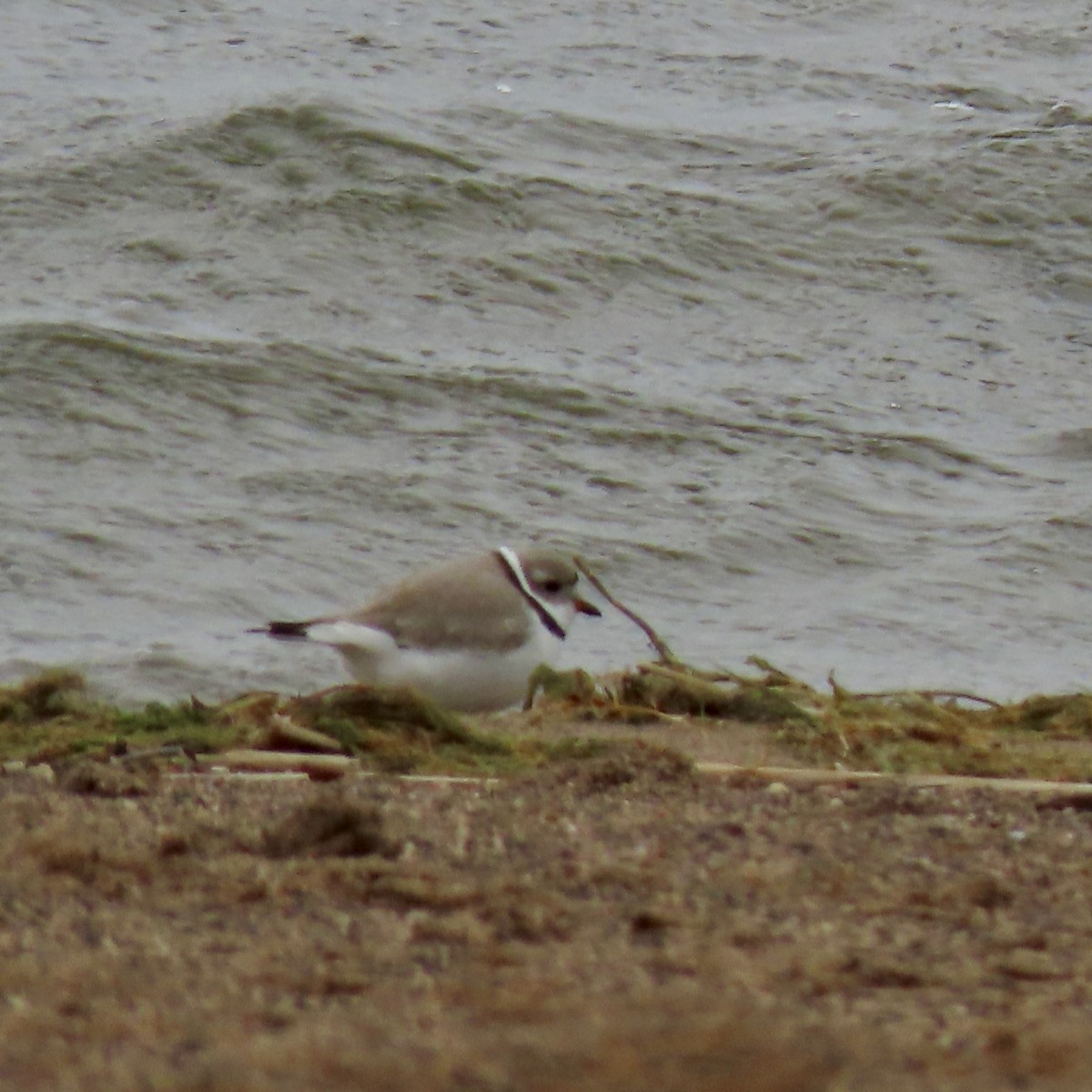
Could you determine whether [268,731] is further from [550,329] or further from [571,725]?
[550,329]

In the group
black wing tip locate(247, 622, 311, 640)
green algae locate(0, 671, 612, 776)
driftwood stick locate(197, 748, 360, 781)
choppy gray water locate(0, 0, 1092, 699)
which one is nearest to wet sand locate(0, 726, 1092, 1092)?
driftwood stick locate(197, 748, 360, 781)

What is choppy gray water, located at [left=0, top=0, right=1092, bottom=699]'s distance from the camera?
796cm


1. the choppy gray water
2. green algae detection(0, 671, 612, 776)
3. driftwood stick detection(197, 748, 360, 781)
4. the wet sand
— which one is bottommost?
the choppy gray water

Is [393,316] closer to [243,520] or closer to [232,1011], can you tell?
[243,520]

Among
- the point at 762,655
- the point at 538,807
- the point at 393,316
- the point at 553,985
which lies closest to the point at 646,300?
the point at 393,316

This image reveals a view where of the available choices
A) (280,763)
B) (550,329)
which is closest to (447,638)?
(280,763)

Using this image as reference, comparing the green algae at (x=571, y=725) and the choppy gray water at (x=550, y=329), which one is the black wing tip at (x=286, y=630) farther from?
the choppy gray water at (x=550, y=329)

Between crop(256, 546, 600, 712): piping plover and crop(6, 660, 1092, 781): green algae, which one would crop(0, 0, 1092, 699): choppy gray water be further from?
crop(6, 660, 1092, 781): green algae

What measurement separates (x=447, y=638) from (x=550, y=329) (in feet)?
15.7

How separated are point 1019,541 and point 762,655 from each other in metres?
1.80

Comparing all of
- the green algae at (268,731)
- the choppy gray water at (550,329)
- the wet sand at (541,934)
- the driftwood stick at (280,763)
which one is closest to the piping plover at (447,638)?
the green algae at (268,731)

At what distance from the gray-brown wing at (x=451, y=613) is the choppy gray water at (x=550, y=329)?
1048 millimetres

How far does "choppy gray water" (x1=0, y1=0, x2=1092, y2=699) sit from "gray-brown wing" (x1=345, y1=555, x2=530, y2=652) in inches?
41.3

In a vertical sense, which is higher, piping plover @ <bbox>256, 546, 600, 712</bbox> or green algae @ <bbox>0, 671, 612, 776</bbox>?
green algae @ <bbox>0, 671, 612, 776</bbox>
